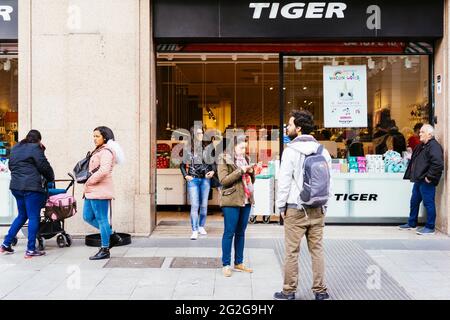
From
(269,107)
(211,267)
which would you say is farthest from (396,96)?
(211,267)

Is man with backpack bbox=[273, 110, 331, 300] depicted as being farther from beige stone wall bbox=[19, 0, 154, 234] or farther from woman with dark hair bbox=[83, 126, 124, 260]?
beige stone wall bbox=[19, 0, 154, 234]

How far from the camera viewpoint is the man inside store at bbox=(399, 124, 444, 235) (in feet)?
32.0

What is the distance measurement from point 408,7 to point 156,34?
14.8ft

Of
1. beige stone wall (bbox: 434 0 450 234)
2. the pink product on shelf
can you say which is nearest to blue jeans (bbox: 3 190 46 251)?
the pink product on shelf

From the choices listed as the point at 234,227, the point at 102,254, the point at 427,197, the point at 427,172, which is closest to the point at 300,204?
the point at 234,227

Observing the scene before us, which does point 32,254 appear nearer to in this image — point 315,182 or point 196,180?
point 196,180

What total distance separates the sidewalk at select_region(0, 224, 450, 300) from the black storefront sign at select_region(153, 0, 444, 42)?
3.58 meters

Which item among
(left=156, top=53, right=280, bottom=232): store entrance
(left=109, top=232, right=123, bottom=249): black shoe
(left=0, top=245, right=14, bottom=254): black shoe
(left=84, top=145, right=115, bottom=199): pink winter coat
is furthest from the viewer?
(left=156, top=53, right=280, bottom=232): store entrance

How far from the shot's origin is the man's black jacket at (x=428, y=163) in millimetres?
9742

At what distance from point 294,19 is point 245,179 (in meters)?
4.28

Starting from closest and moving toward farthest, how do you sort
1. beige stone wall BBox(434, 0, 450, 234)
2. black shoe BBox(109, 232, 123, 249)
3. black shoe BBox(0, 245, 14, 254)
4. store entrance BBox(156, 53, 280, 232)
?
black shoe BBox(0, 245, 14, 254)
black shoe BBox(109, 232, 123, 249)
beige stone wall BBox(434, 0, 450, 234)
store entrance BBox(156, 53, 280, 232)

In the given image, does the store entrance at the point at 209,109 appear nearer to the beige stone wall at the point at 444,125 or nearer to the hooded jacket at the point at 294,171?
the beige stone wall at the point at 444,125

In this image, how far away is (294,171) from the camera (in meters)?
6.05

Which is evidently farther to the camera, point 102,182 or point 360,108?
point 360,108
